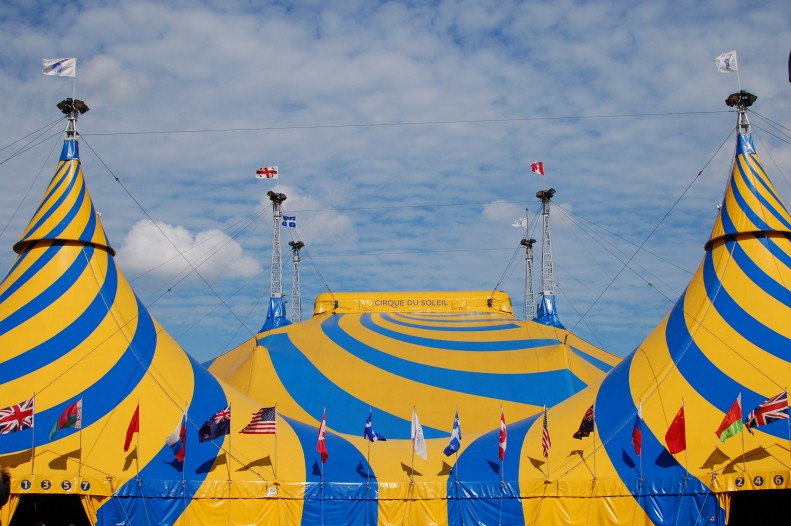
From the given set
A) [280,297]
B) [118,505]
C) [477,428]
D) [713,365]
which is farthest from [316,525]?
[280,297]

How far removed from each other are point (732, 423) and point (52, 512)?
8.17 meters

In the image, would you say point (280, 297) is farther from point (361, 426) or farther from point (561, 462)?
point (561, 462)

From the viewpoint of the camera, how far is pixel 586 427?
26.9 ft

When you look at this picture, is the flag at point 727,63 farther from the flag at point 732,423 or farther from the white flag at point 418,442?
the white flag at point 418,442

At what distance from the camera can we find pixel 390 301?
19.2 meters

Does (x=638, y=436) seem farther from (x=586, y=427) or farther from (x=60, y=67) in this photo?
(x=60, y=67)

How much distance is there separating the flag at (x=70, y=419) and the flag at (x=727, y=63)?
9.29 metres

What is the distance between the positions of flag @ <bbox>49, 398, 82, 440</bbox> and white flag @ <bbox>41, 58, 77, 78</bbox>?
17.4 feet

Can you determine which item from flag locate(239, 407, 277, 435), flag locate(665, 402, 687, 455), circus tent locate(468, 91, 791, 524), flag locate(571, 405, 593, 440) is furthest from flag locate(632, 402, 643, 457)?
flag locate(239, 407, 277, 435)

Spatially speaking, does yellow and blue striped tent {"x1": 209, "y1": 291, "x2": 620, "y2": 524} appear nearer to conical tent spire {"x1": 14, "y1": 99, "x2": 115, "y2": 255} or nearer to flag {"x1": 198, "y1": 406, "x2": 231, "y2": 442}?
flag {"x1": 198, "y1": 406, "x2": 231, "y2": 442}

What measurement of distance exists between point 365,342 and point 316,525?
5.95m

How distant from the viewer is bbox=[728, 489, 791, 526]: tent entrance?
8.46 metres

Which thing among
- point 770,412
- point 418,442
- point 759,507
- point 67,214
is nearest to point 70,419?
point 67,214

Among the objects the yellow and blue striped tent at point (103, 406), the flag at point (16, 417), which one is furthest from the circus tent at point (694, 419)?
the flag at point (16, 417)
